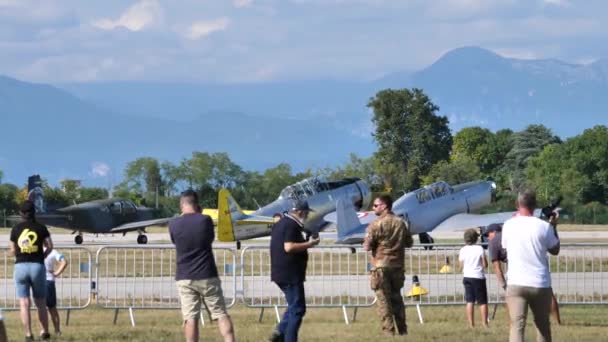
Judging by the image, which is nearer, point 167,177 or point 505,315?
point 505,315

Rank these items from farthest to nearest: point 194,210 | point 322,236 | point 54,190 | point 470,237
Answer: point 54,190 → point 322,236 → point 470,237 → point 194,210

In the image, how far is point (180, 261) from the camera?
1288cm

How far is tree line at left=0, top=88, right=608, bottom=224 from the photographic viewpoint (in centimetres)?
8400

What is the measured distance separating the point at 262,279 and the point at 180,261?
6116 millimetres

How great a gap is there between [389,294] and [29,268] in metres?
4.00

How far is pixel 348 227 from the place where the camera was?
111 feet

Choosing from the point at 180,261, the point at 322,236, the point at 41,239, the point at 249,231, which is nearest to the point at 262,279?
the point at 41,239

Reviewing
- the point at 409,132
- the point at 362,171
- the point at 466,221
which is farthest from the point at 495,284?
the point at 409,132

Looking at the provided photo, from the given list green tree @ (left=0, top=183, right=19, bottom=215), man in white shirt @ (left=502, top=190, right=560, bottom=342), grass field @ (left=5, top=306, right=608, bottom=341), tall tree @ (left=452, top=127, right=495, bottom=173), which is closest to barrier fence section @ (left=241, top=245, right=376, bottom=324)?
grass field @ (left=5, top=306, right=608, bottom=341)

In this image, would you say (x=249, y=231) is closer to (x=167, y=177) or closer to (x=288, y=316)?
(x=288, y=316)

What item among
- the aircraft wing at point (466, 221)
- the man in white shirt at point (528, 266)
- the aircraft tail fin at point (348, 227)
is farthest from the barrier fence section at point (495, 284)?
the aircraft wing at point (466, 221)

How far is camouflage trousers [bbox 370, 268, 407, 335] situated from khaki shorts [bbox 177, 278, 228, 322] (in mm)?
2220

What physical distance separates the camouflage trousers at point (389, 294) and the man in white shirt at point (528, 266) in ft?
8.16

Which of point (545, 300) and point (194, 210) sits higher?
point (194, 210)
